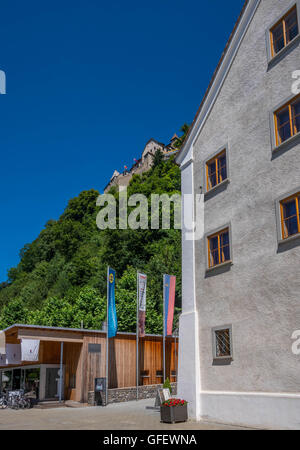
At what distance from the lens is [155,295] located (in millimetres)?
43531

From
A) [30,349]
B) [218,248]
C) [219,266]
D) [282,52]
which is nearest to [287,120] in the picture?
[282,52]

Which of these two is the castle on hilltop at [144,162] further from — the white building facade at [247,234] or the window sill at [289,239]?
the window sill at [289,239]

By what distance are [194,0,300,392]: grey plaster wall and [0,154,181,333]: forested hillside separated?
82.5ft

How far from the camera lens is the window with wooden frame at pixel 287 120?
1326 cm

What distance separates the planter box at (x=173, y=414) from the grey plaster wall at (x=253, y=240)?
1155 millimetres

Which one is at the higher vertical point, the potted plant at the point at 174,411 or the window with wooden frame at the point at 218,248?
the window with wooden frame at the point at 218,248

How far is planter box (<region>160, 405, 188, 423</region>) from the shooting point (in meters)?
14.3

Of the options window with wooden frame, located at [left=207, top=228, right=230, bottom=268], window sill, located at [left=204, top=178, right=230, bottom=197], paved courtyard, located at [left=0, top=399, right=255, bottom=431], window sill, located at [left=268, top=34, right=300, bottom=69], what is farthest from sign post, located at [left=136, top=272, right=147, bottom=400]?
window sill, located at [left=268, top=34, right=300, bottom=69]

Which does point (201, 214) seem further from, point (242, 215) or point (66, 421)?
point (66, 421)

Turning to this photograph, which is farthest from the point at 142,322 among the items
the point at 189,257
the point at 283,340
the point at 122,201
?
the point at 122,201

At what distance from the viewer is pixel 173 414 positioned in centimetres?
1433

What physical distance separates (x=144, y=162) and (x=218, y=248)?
4338 inches

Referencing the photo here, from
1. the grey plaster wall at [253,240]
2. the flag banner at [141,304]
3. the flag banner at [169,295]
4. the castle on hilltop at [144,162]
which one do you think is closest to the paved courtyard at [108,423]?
the grey plaster wall at [253,240]
